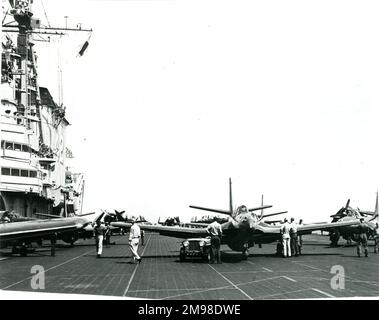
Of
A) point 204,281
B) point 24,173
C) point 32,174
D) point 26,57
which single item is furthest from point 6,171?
point 204,281

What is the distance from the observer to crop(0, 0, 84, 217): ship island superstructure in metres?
44.6

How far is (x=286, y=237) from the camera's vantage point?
81.1 ft

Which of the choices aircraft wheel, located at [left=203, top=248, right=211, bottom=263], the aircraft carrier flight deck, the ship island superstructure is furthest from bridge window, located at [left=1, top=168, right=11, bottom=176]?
aircraft wheel, located at [left=203, top=248, right=211, bottom=263]

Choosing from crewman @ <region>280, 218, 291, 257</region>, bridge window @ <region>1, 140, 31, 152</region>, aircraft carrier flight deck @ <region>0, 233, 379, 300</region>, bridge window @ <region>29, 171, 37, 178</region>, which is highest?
bridge window @ <region>1, 140, 31, 152</region>

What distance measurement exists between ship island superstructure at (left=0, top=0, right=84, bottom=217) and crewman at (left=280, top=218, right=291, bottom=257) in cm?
2136

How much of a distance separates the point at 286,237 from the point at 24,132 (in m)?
32.7

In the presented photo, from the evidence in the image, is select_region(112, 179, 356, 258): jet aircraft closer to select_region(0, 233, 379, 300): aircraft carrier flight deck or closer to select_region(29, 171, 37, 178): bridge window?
select_region(0, 233, 379, 300): aircraft carrier flight deck

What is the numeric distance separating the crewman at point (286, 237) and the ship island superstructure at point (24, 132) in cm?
2136

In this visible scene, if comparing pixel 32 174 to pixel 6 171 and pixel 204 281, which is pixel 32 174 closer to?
pixel 6 171
